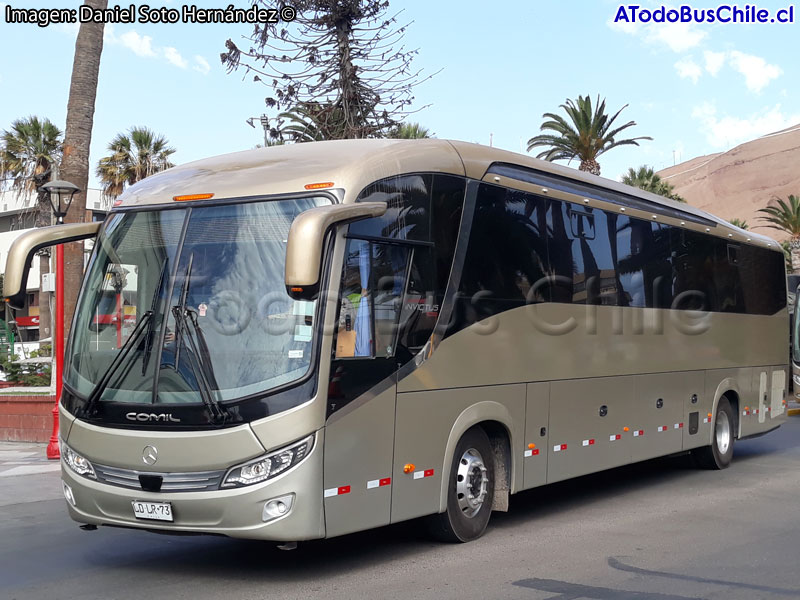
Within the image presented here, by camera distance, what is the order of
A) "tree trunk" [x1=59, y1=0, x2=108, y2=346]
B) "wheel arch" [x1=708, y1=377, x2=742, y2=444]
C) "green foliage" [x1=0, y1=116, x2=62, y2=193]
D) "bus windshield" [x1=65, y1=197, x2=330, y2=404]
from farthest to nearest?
1. "green foliage" [x1=0, y1=116, x2=62, y2=193]
2. "tree trunk" [x1=59, y1=0, x2=108, y2=346]
3. "wheel arch" [x1=708, y1=377, x2=742, y2=444]
4. "bus windshield" [x1=65, y1=197, x2=330, y2=404]

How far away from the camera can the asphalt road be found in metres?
7.08

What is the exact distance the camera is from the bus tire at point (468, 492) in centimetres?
845

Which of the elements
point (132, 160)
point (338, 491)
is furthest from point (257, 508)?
point (132, 160)

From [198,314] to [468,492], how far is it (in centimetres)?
308

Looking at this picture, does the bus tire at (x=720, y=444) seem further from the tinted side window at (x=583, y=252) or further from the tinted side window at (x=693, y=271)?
the tinted side window at (x=583, y=252)

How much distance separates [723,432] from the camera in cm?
1454

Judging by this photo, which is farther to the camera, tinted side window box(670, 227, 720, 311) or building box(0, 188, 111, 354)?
building box(0, 188, 111, 354)

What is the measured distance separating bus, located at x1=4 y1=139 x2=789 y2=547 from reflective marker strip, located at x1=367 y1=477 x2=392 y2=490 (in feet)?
0.08

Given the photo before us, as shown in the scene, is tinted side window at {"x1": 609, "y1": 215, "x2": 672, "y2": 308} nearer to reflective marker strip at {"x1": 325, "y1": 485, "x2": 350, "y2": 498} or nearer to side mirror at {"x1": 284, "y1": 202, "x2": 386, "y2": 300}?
reflective marker strip at {"x1": 325, "y1": 485, "x2": 350, "y2": 498}

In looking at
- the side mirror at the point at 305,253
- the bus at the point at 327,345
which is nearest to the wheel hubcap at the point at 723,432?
the bus at the point at 327,345

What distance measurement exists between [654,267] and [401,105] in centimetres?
1196

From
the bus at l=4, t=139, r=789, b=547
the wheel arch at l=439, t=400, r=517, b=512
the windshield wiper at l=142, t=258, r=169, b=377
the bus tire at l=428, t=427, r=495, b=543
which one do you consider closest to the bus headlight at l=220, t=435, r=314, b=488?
the bus at l=4, t=139, r=789, b=547

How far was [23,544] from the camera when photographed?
9.08 meters

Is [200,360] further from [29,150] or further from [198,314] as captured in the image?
[29,150]
